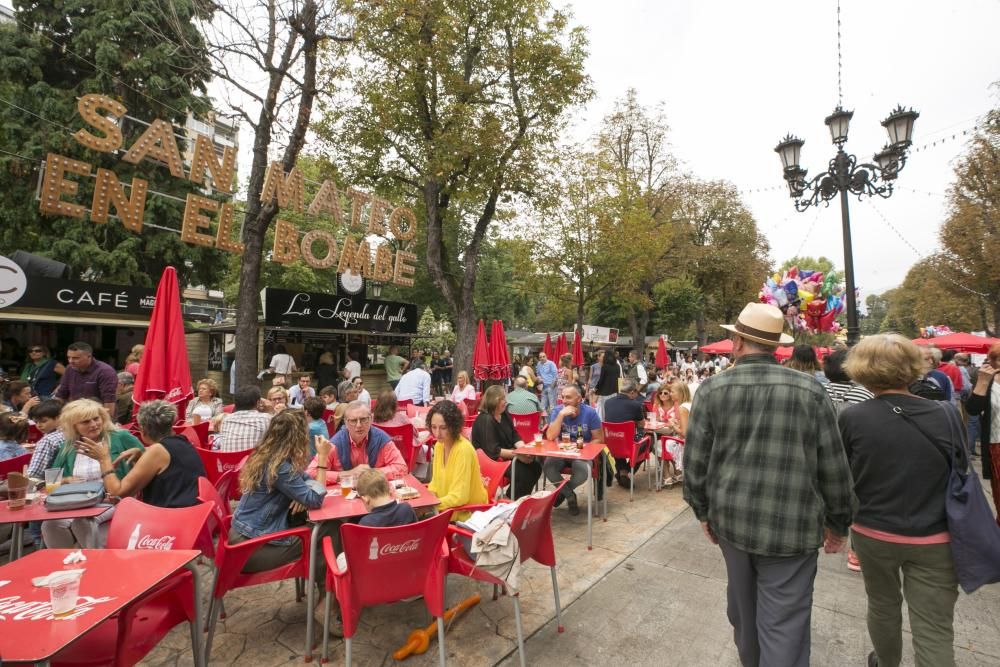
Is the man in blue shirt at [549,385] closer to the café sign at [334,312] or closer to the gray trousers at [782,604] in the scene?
the café sign at [334,312]

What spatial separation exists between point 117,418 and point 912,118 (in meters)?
12.7

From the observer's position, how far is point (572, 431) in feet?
18.5

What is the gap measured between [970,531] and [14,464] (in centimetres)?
631

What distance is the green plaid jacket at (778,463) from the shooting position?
200cm

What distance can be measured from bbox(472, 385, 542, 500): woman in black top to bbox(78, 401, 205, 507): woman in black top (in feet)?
8.44

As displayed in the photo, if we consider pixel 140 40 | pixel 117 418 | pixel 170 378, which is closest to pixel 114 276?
pixel 140 40

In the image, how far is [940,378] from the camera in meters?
6.75

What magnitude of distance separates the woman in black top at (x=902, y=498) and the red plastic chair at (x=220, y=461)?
4.69 m

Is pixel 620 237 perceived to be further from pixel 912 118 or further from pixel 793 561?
pixel 793 561

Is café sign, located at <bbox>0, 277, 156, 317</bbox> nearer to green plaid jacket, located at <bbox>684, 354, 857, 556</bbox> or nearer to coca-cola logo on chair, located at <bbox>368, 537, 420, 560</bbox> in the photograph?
coca-cola logo on chair, located at <bbox>368, 537, 420, 560</bbox>

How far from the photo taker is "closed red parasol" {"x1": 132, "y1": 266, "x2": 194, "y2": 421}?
5055 mm

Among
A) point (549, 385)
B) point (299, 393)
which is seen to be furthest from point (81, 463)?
point (549, 385)

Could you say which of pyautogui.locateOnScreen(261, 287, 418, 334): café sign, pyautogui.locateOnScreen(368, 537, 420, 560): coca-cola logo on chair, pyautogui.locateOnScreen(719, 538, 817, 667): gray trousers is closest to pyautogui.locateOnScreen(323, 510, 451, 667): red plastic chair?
pyautogui.locateOnScreen(368, 537, 420, 560): coca-cola logo on chair

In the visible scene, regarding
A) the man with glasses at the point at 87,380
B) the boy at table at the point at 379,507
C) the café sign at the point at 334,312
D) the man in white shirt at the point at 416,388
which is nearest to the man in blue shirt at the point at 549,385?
the man in white shirt at the point at 416,388
